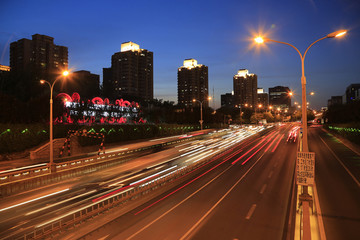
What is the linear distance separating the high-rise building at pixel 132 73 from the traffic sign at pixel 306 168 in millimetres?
160967

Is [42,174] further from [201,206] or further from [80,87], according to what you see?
[80,87]

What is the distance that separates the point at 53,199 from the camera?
1393 cm

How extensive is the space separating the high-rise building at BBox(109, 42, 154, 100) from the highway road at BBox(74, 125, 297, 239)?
6114 inches

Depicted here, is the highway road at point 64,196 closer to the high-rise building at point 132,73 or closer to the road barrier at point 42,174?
the road barrier at point 42,174

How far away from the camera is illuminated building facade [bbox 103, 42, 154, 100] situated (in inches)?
6791

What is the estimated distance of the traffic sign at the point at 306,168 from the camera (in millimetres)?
11539

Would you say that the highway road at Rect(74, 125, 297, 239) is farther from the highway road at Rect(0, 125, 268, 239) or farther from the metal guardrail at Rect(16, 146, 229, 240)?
the highway road at Rect(0, 125, 268, 239)

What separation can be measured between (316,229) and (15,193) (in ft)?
54.3

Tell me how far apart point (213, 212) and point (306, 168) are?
191 inches

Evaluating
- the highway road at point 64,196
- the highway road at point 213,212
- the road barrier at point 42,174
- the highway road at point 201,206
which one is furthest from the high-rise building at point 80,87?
the highway road at point 213,212

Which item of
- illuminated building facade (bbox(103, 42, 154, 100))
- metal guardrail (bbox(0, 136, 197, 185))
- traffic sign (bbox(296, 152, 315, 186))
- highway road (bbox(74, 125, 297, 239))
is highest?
illuminated building facade (bbox(103, 42, 154, 100))

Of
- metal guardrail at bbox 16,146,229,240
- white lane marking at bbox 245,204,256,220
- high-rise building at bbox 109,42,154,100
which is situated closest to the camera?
metal guardrail at bbox 16,146,229,240

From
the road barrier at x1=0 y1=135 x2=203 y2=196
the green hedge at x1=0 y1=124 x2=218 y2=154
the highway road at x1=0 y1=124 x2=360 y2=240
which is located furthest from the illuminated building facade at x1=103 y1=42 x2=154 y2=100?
the highway road at x1=0 y1=124 x2=360 y2=240

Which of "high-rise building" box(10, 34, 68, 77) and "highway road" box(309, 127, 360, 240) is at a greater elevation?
"high-rise building" box(10, 34, 68, 77)
